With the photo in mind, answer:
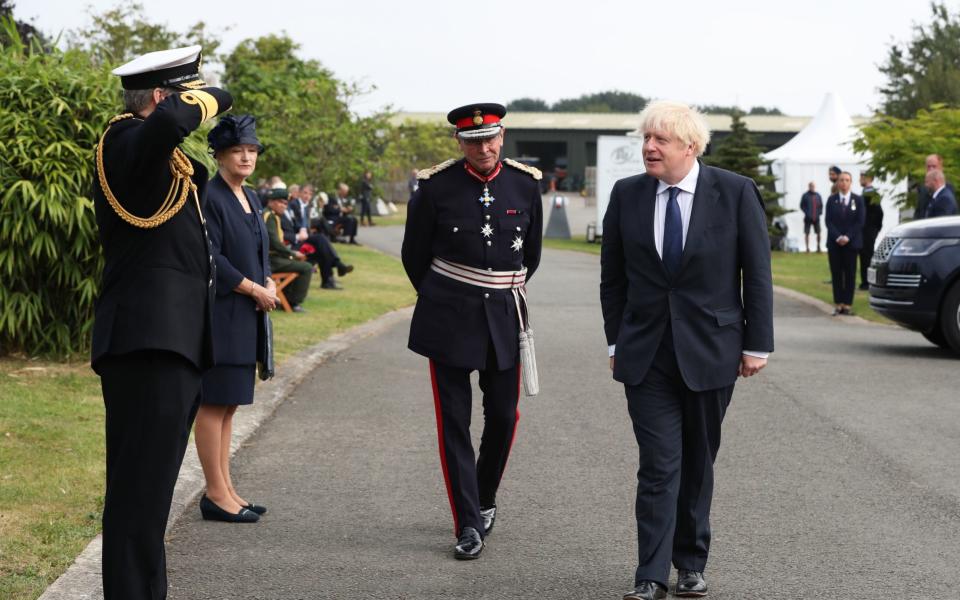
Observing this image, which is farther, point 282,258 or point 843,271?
point 843,271

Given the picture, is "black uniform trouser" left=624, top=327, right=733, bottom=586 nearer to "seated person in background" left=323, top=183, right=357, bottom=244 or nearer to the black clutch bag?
the black clutch bag

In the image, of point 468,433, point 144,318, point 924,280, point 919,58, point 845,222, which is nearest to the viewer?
point 144,318

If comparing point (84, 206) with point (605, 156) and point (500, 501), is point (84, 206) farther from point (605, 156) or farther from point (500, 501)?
point (605, 156)

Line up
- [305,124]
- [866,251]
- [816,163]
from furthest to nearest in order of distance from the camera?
[816,163], [305,124], [866,251]

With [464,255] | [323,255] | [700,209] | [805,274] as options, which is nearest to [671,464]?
[700,209]

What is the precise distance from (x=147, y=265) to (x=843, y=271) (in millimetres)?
15428

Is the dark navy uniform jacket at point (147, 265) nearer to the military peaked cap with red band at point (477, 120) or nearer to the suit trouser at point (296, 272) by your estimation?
the military peaked cap with red band at point (477, 120)

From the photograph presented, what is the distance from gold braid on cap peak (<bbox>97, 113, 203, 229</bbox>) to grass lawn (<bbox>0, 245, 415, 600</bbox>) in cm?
169

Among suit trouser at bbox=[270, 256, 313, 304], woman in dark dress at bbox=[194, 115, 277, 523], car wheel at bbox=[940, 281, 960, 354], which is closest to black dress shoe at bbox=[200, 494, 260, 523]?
woman in dark dress at bbox=[194, 115, 277, 523]

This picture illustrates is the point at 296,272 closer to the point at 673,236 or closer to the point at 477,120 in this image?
the point at 477,120

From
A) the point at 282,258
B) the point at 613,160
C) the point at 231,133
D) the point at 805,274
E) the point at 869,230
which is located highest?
the point at 231,133

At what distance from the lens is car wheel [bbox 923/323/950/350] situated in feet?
46.6

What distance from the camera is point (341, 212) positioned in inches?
1384

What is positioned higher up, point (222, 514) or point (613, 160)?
point (613, 160)
